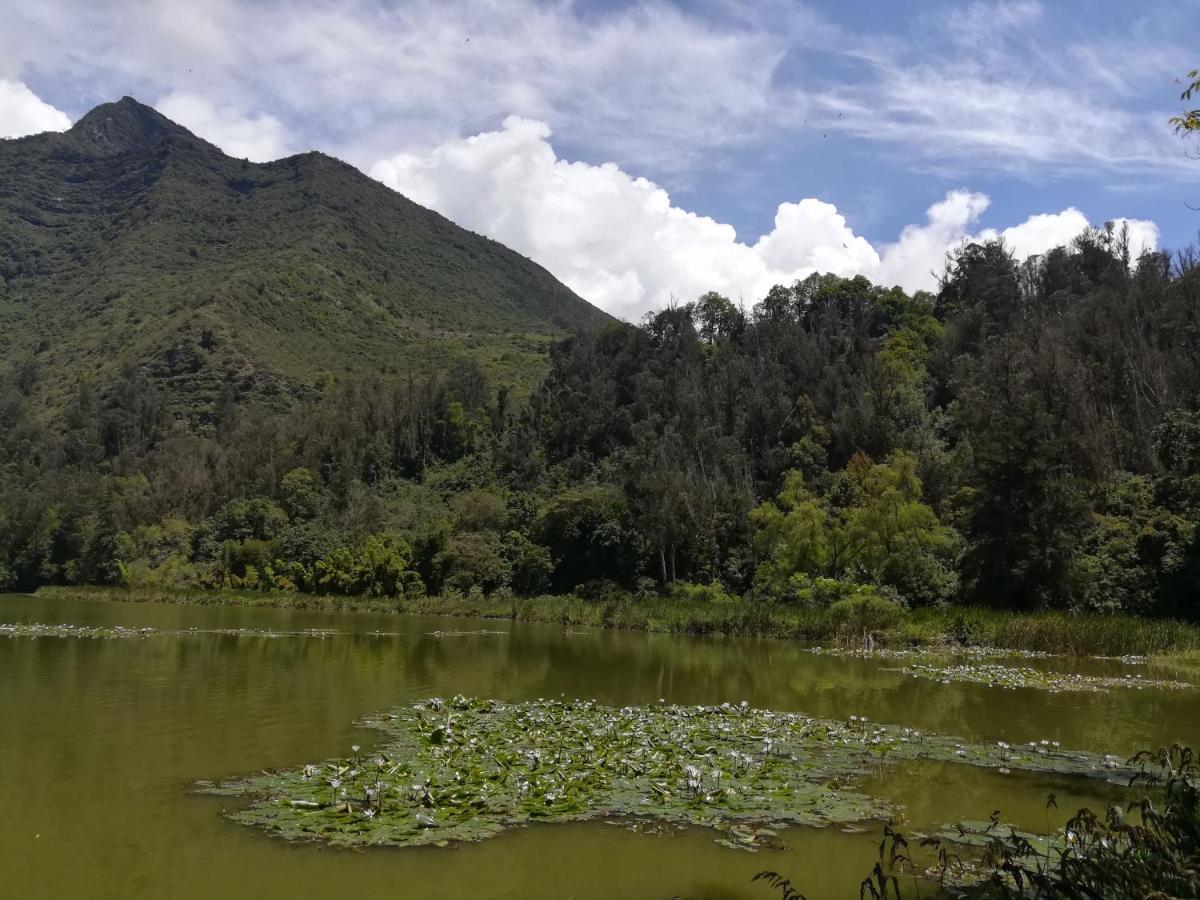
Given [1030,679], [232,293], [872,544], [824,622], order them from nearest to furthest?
[1030,679]
[824,622]
[872,544]
[232,293]

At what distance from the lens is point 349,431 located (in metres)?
90.9

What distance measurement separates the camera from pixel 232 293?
126000mm

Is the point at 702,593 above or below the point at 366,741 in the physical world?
below

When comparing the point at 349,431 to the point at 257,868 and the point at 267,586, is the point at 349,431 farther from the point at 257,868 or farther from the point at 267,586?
the point at 257,868

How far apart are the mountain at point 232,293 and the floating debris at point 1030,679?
85585mm

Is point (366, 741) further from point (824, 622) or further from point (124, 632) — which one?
point (824, 622)

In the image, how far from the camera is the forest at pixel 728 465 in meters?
41.8

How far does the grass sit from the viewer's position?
29312 millimetres

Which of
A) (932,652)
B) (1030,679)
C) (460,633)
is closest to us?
(1030,679)

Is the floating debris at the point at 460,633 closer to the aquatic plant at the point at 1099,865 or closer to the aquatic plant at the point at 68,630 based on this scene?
the aquatic plant at the point at 68,630

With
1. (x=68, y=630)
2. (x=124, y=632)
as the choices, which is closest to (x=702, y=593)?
(x=124, y=632)

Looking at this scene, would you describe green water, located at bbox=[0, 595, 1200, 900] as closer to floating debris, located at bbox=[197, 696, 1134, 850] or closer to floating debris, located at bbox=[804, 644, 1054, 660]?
floating debris, located at bbox=[197, 696, 1134, 850]

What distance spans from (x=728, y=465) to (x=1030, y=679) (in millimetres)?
44764

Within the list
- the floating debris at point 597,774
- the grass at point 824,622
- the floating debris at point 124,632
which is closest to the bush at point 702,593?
the grass at point 824,622
